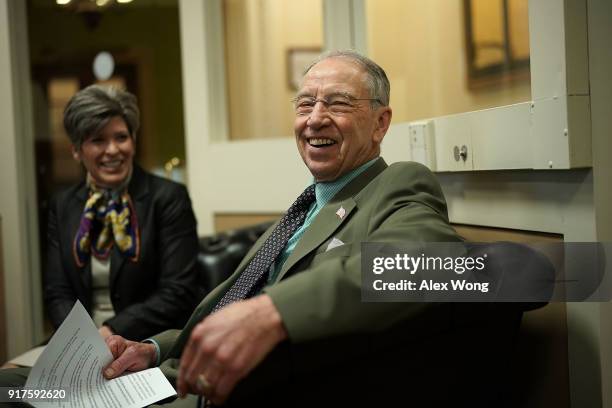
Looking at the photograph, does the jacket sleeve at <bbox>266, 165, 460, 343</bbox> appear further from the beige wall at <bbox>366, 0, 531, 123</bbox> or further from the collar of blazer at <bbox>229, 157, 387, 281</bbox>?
the beige wall at <bbox>366, 0, 531, 123</bbox>

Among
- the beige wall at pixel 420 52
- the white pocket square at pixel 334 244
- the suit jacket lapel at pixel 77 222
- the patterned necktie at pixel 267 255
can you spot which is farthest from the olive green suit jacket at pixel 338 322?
the beige wall at pixel 420 52

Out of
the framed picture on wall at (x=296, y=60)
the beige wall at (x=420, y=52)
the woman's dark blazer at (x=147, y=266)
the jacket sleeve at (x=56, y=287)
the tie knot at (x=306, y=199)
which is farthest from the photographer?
the framed picture on wall at (x=296, y=60)

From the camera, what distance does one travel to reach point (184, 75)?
3166 mm

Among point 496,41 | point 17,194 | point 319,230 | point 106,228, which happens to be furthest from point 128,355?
point 17,194

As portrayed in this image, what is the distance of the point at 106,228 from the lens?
2.12 metres

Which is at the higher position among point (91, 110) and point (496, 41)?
point (496, 41)

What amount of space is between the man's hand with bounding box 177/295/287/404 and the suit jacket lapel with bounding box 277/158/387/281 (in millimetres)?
362

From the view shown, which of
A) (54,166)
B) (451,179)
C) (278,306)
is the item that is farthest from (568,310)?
(54,166)

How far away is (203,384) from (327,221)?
496mm

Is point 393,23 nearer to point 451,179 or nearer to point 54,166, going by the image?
point 451,179

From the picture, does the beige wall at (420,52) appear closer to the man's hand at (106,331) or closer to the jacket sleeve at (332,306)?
the man's hand at (106,331)

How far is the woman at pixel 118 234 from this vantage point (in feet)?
6.81

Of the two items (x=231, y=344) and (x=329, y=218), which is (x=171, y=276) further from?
(x=231, y=344)
